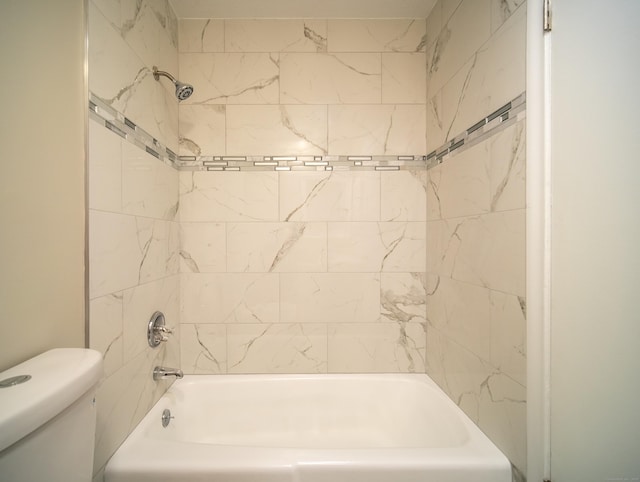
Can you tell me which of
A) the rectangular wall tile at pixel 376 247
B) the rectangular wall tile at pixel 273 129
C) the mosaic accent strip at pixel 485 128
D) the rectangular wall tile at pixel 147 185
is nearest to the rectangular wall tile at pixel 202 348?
the rectangular wall tile at pixel 147 185

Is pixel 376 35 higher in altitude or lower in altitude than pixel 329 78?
higher

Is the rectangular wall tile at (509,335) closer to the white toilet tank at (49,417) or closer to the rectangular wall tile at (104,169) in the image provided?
the white toilet tank at (49,417)

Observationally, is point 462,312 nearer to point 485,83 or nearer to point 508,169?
point 508,169

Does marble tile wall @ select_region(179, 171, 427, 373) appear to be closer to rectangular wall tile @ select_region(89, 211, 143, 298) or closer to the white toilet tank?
rectangular wall tile @ select_region(89, 211, 143, 298)

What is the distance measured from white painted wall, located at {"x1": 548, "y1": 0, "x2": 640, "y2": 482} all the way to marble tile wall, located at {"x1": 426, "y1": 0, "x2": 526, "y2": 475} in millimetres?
92

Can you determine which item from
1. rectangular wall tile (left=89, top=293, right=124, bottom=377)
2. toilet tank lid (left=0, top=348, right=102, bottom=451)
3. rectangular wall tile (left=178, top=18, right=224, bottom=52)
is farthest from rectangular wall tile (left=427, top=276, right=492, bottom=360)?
rectangular wall tile (left=178, top=18, right=224, bottom=52)

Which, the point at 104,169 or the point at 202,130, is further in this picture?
the point at 202,130

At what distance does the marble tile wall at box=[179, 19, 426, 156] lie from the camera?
147 cm

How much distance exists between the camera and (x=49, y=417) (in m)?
0.51

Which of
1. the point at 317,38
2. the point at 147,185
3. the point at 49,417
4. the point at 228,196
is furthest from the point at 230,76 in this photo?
the point at 49,417

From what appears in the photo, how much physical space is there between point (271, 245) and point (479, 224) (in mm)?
997

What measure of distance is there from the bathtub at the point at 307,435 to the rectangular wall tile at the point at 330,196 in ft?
2.91

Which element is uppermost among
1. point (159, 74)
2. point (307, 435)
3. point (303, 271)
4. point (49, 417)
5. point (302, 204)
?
point (159, 74)

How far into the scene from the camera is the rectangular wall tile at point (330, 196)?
149cm
